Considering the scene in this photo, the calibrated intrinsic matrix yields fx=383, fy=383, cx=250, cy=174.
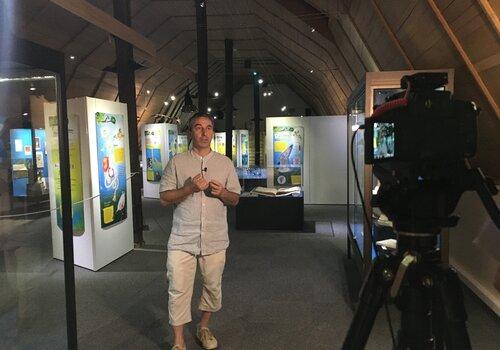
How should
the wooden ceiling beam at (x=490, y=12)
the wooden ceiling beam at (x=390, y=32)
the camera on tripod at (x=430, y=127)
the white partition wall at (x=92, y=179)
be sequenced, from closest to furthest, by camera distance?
the camera on tripod at (x=430, y=127)
the wooden ceiling beam at (x=490, y=12)
the wooden ceiling beam at (x=390, y=32)
the white partition wall at (x=92, y=179)

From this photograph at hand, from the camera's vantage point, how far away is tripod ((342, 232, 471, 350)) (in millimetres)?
990

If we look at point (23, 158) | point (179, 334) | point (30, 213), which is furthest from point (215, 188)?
point (23, 158)

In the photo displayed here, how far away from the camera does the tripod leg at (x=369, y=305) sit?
3.31 ft

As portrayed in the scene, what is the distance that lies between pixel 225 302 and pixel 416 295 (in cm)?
244

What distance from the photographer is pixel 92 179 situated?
4.21 metres

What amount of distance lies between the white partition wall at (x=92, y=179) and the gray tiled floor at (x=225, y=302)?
245 millimetres

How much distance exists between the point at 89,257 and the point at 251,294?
1933 millimetres

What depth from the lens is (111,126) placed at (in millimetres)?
4547

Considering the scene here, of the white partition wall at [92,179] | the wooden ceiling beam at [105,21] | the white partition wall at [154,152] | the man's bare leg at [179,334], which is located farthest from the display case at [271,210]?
the white partition wall at [154,152]

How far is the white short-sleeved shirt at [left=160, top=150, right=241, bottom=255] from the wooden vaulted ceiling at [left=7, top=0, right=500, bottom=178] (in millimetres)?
1851

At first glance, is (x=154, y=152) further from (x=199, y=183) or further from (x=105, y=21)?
(x=199, y=183)

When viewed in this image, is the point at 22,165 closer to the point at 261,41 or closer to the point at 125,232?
the point at 125,232

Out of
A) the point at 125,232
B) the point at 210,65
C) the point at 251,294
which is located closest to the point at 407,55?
the point at 251,294

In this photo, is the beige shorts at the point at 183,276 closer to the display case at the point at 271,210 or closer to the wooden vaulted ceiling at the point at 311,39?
the wooden vaulted ceiling at the point at 311,39
